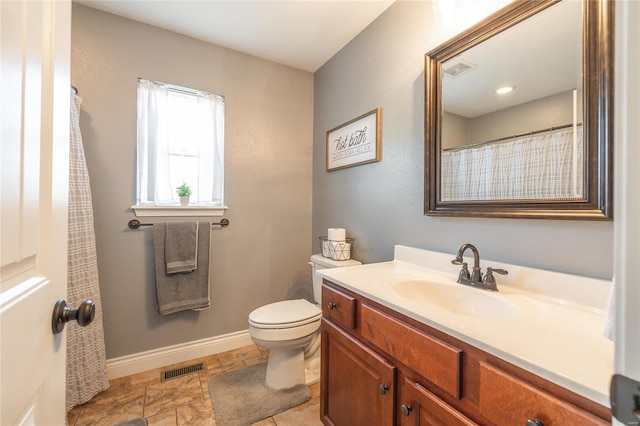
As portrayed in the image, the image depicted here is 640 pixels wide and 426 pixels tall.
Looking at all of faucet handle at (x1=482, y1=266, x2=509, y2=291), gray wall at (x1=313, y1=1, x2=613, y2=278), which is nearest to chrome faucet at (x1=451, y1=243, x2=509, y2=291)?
faucet handle at (x1=482, y1=266, x2=509, y2=291)

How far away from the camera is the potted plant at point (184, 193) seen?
6.43 ft

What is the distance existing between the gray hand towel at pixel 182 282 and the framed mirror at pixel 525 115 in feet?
5.15

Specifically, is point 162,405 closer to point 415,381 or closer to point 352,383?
point 352,383

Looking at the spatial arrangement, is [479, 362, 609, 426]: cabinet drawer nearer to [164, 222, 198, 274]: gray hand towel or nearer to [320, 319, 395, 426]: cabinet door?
[320, 319, 395, 426]: cabinet door

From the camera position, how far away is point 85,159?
1.66m

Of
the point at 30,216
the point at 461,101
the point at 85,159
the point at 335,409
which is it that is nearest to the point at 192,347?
the point at 335,409

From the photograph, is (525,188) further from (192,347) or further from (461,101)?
(192,347)

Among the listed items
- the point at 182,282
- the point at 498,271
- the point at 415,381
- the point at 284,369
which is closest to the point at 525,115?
the point at 498,271

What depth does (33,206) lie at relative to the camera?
19.0 inches

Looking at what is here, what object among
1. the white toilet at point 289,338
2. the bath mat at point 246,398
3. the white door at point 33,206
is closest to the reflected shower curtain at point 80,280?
the bath mat at point 246,398

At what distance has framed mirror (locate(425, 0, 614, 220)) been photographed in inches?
33.8

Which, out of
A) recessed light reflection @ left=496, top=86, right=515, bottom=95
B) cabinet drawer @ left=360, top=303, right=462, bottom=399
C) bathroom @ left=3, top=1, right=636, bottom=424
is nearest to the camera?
cabinet drawer @ left=360, top=303, right=462, bottom=399

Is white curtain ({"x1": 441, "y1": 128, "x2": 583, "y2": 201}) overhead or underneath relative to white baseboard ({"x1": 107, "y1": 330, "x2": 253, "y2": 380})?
overhead

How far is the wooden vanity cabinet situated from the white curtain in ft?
2.26
